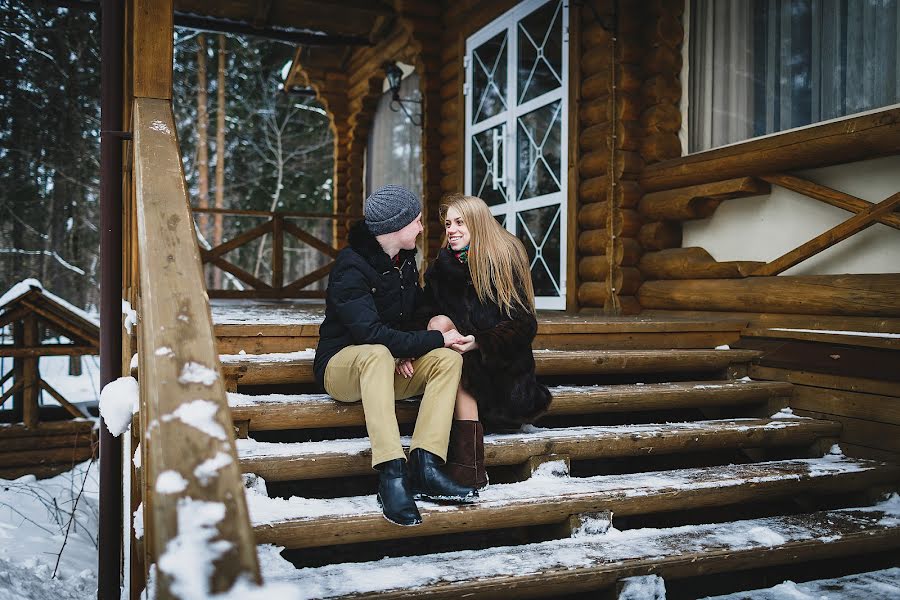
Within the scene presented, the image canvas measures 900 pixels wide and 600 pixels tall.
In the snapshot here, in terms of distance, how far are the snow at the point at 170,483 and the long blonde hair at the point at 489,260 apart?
60.6 inches

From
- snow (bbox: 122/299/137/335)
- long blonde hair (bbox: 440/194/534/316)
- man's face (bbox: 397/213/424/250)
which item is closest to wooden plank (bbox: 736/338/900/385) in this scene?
long blonde hair (bbox: 440/194/534/316)

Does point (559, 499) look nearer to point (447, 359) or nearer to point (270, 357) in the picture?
point (447, 359)

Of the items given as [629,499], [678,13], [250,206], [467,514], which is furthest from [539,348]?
[250,206]

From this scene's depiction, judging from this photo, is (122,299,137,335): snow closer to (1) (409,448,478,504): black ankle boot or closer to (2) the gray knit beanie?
(2) the gray knit beanie

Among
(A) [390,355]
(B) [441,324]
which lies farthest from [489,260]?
(A) [390,355]

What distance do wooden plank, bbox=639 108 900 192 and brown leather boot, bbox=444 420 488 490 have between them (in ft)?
7.60

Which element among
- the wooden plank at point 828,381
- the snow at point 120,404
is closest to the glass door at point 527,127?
the wooden plank at point 828,381

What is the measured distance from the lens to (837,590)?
224cm

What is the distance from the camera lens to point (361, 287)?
96.0 inches

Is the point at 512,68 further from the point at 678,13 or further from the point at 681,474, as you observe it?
the point at 681,474

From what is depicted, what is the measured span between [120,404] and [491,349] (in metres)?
1.24

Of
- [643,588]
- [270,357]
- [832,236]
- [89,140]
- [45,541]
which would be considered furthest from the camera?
[89,140]

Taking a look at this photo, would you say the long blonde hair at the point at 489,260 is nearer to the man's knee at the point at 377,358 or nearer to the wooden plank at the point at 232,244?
the man's knee at the point at 377,358

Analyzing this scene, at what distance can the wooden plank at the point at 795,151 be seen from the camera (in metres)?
3.28
